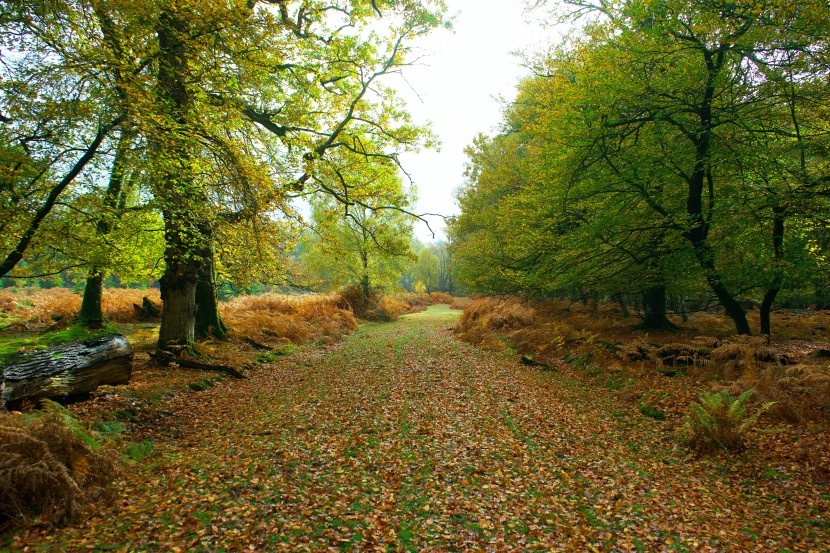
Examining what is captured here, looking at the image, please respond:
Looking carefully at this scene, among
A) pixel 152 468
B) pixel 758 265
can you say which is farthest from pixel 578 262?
pixel 152 468

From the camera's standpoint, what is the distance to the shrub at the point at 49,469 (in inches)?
129

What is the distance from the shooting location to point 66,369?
19.2ft

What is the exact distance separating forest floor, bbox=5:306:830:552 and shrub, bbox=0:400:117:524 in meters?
0.21

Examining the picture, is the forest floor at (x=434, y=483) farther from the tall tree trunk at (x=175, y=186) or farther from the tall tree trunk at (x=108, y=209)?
the tall tree trunk at (x=108, y=209)

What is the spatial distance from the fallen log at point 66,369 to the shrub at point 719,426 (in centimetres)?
932

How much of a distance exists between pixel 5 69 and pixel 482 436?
8.99m

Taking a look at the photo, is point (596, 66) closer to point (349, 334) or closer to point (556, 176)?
point (556, 176)

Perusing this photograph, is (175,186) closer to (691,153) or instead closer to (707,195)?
(691,153)

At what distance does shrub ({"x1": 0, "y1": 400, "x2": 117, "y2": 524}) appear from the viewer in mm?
3268

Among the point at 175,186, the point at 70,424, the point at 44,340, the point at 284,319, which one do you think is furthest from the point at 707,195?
the point at 284,319

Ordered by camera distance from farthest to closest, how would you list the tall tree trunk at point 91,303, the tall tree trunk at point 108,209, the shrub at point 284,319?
the shrub at point 284,319, the tall tree trunk at point 91,303, the tall tree trunk at point 108,209

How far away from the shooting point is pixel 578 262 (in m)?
11.0

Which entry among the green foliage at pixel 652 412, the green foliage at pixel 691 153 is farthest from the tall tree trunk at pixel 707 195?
the green foliage at pixel 652 412

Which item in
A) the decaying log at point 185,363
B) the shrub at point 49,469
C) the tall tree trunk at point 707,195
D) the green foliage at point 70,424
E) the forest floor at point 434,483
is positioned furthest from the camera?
the decaying log at point 185,363
